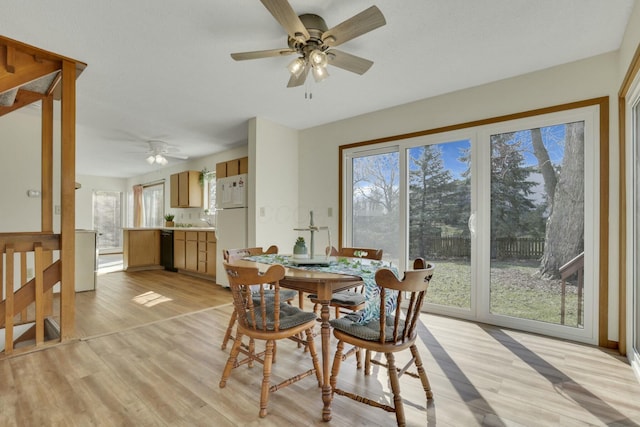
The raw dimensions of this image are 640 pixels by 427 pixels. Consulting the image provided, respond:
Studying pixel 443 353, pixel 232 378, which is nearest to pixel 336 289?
pixel 232 378

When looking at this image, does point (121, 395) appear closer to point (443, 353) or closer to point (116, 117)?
point (443, 353)

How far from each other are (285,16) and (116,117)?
3427mm

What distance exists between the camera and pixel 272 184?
169 inches

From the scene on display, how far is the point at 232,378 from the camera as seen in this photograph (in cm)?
201

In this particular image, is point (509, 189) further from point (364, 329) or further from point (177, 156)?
point (177, 156)

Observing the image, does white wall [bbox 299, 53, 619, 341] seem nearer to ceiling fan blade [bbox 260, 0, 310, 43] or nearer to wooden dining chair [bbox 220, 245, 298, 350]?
wooden dining chair [bbox 220, 245, 298, 350]

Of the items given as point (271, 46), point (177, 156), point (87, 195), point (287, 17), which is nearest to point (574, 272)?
point (287, 17)

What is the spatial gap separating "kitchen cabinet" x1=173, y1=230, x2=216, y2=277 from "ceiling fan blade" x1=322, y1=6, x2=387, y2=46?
13.3 feet

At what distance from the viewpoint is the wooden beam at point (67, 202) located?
2545 millimetres

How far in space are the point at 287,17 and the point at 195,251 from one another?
4.67 metres

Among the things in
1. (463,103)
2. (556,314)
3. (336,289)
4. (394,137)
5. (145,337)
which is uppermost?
(463,103)

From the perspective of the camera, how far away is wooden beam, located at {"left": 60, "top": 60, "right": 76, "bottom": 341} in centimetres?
254

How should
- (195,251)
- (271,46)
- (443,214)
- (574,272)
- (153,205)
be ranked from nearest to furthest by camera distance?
(271,46) < (574,272) < (443,214) < (195,251) < (153,205)

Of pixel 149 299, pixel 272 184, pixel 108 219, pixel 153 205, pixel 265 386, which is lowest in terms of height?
pixel 149 299
